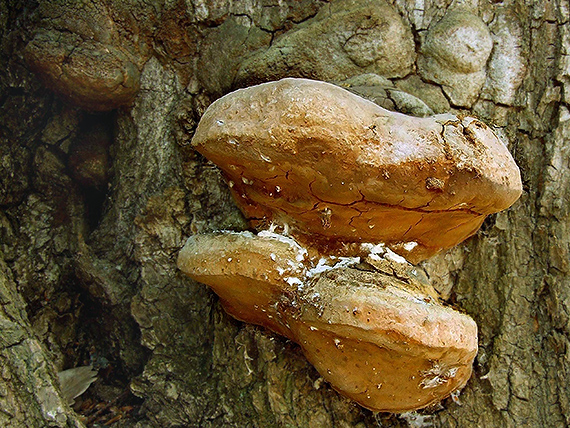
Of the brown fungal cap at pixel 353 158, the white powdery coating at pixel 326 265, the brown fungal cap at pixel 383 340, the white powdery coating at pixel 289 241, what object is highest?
the brown fungal cap at pixel 353 158

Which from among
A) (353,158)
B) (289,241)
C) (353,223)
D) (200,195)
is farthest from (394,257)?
(200,195)

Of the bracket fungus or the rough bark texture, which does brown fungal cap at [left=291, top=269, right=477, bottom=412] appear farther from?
the rough bark texture

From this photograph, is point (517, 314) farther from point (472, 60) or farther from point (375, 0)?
point (375, 0)

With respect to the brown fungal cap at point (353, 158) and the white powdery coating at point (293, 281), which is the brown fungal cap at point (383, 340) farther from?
the brown fungal cap at point (353, 158)

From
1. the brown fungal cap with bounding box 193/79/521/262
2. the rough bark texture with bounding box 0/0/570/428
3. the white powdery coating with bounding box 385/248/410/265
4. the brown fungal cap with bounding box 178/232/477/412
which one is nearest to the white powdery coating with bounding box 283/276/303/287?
the brown fungal cap with bounding box 178/232/477/412

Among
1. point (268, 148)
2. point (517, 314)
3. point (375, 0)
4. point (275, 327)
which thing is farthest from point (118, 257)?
point (517, 314)

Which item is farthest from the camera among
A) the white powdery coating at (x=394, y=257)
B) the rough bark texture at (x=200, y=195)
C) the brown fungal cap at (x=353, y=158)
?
the rough bark texture at (x=200, y=195)

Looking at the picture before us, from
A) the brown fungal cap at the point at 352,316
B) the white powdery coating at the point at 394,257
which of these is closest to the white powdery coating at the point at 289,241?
the brown fungal cap at the point at 352,316

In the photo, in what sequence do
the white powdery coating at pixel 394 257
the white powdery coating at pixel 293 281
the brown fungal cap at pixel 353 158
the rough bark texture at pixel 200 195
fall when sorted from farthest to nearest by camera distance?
the rough bark texture at pixel 200 195 → the white powdery coating at pixel 394 257 → the white powdery coating at pixel 293 281 → the brown fungal cap at pixel 353 158

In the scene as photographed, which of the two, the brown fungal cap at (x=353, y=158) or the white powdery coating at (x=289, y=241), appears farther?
the white powdery coating at (x=289, y=241)
